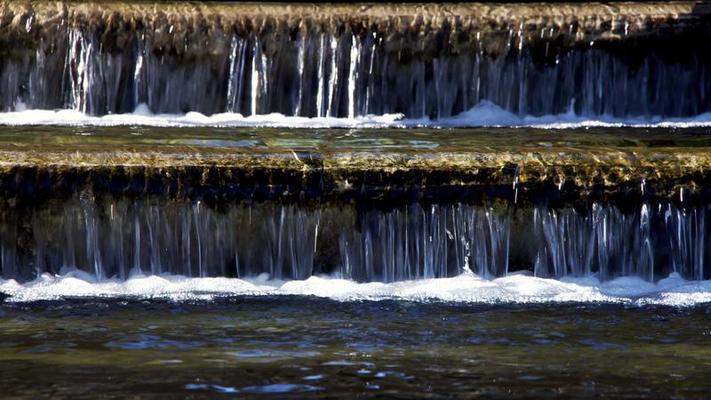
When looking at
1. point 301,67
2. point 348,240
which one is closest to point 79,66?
point 301,67

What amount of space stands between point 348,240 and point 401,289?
0.49 meters

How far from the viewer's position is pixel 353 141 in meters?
9.80

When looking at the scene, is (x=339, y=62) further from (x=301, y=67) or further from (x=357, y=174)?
(x=357, y=174)

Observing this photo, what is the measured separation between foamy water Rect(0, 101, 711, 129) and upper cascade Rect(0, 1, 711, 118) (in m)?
0.11

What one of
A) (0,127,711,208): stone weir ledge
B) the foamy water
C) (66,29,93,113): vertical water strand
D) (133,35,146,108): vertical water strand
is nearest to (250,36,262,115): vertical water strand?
the foamy water

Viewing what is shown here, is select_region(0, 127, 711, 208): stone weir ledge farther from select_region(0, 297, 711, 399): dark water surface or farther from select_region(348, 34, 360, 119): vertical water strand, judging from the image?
select_region(348, 34, 360, 119): vertical water strand

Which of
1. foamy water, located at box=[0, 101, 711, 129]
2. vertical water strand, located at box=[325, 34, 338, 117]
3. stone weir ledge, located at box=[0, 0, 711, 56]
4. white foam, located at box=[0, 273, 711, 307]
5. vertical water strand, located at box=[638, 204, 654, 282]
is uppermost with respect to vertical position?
stone weir ledge, located at box=[0, 0, 711, 56]

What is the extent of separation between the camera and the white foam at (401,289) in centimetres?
814

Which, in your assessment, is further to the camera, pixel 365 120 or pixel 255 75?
pixel 255 75

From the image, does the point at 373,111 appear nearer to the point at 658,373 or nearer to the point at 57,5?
the point at 57,5

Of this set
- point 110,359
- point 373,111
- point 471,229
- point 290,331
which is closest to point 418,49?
point 373,111

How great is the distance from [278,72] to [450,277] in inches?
192

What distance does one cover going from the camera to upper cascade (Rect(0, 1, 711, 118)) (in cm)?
1311

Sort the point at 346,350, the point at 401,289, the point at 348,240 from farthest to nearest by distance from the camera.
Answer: the point at 348,240 → the point at 401,289 → the point at 346,350
